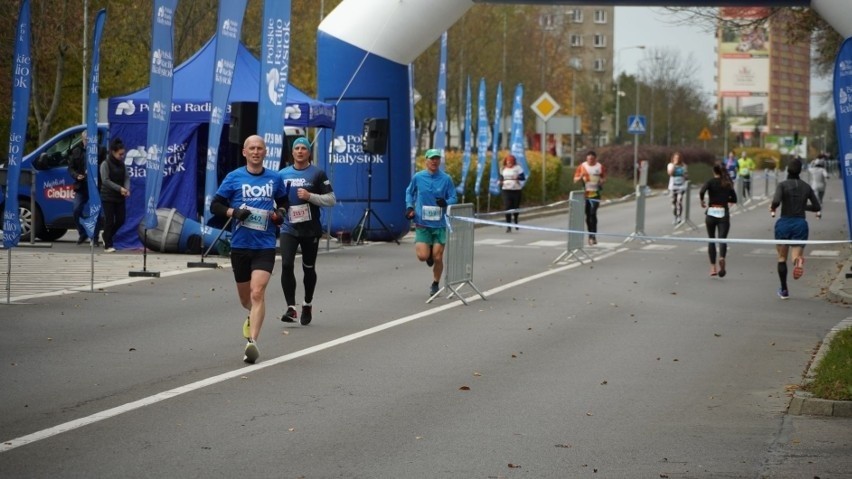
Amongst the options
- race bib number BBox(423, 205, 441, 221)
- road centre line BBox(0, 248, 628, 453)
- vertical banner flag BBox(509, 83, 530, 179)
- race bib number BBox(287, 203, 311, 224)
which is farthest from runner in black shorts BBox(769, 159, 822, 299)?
vertical banner flag BBox(509, 83, 530, 179)

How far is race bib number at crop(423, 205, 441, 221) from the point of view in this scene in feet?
56.4

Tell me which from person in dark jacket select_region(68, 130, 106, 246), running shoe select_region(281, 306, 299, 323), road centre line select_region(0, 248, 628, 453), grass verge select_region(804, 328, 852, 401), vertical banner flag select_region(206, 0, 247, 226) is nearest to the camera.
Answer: road centre line select_region(0, 248, 628, 453)

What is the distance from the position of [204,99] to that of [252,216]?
12.9 metres

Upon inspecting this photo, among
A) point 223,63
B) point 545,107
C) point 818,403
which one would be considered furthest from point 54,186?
point 818,403

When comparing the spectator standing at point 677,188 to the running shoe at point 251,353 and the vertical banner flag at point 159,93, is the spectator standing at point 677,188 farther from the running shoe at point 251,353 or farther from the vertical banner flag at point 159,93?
the running shoe at point 251,353

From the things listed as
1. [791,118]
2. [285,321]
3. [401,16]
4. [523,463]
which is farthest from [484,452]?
[791,118]

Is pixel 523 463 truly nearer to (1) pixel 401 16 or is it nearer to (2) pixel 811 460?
(2) pixel 811 460

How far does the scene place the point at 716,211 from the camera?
20.8 m

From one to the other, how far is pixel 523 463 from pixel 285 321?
674 cm

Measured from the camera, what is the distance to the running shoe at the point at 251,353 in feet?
37.2

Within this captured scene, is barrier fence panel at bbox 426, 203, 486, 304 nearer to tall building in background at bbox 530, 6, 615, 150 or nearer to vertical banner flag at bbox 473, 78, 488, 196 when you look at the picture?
vertical banner flag at bbox 473, 78, 488, 196

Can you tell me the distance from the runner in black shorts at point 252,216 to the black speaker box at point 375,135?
13.7 meters

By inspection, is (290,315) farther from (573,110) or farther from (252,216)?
(573,110)

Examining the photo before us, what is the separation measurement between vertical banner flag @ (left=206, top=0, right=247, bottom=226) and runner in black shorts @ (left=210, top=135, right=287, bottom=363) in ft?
29.6
